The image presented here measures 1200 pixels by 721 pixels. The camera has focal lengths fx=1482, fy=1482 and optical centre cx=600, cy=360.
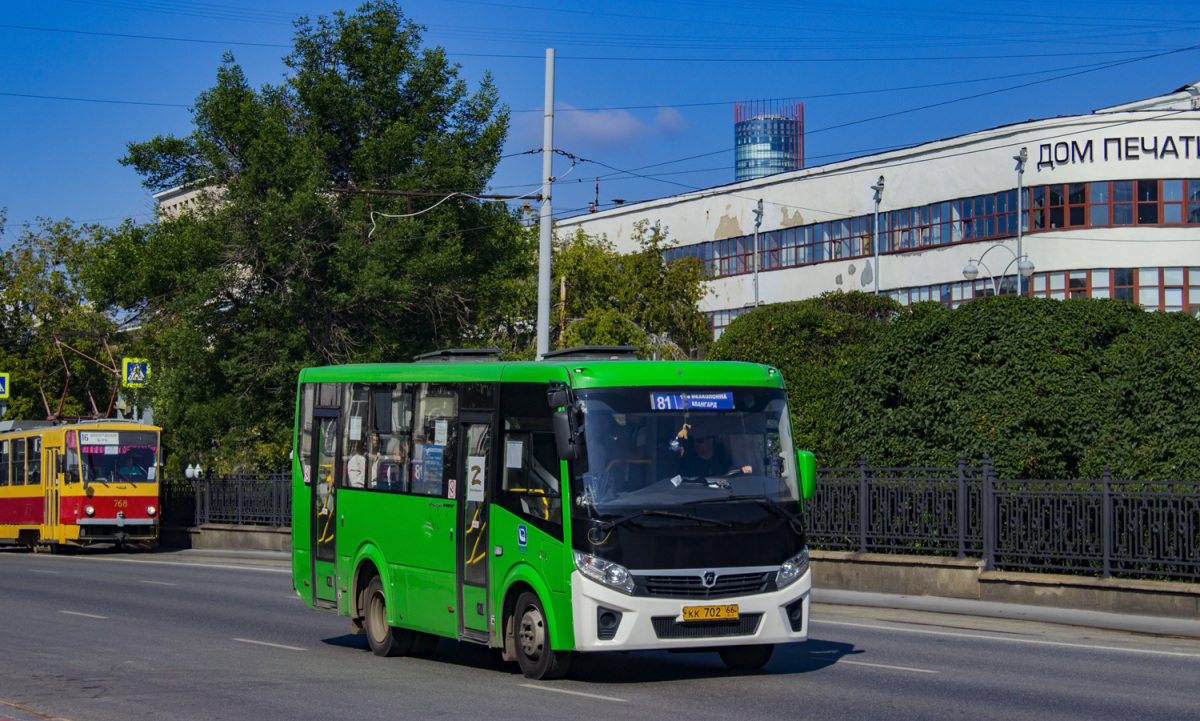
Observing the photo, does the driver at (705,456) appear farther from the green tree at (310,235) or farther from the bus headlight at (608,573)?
the green tree at (310,235)

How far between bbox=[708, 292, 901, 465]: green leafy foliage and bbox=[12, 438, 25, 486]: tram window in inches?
769

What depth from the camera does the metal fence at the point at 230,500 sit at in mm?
36250

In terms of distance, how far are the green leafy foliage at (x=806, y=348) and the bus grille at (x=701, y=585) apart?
589 inches

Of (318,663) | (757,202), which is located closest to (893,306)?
(318,663)

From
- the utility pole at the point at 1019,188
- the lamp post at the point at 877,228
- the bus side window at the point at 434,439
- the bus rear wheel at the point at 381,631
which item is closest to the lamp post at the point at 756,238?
the lamp post at the point at 877,228

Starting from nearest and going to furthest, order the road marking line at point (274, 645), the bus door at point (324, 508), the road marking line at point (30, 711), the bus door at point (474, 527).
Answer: the road marking line at point (30, 711) < the bus door at point (474, 527) < the road marking line at point (274, 645) < the bus door at point (324, 508)

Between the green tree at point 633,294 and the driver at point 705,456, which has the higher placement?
the green tree at point 633,294

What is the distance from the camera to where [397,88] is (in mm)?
39094

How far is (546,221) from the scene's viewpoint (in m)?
27.3

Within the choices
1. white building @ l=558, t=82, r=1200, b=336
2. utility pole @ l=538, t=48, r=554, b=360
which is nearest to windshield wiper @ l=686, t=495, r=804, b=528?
utility pole @ l=538, t=48, r=554, b=360

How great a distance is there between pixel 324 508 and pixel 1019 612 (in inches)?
342

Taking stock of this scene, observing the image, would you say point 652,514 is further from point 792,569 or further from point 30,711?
point 30,711

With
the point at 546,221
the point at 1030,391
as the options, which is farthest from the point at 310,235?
the point at 1030,391

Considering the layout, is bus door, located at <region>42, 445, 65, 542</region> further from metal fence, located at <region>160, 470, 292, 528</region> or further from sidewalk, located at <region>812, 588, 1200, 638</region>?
sidewalk, located at <region>812, 588, 1200, 638</region>
